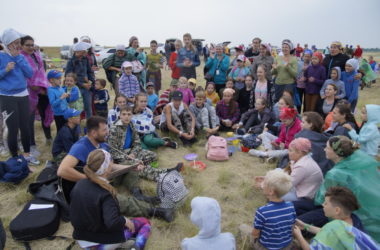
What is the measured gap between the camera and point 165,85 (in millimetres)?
13109

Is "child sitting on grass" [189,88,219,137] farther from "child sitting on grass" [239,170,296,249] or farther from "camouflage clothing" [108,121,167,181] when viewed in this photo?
"child sitting on grass" [239,170,296,249]

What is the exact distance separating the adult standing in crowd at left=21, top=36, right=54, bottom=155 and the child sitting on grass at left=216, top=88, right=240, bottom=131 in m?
3.75

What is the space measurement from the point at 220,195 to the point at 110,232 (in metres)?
1.82

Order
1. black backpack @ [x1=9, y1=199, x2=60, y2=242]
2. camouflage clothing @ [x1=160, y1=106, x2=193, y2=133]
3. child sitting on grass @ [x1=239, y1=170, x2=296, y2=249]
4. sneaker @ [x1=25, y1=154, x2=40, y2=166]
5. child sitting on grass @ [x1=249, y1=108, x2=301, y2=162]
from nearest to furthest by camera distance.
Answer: child sitting on grass @ [x1=239, y1=170, x2=296, y2=249]
black backpack @ [x1=9, y1=199, x2=60, y2=242]
sneaker @ [x1=25, y1=154, x2=40, y2=166]
child sitting on grass @ [x1=249, y1=108, x2=301, y2=162]
camouflage clothing @ [x1=160, y1=106, x2=193, y2=133]

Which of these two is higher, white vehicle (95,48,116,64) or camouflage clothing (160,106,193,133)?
white vehicle (95,48,116,64)

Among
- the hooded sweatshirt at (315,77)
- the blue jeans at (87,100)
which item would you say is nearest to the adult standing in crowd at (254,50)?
the hooded sweatshirt at (315,77)

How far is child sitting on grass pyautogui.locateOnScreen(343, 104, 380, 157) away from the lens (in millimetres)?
3674

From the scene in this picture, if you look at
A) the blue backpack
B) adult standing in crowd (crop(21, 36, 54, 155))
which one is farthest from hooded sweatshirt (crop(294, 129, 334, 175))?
adult standing in crowd (crop(21, 36, 54, 155))

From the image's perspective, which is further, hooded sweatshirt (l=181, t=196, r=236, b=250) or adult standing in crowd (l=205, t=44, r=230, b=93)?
adult standing in crowd (l=205, t=44, r=230, b=93)

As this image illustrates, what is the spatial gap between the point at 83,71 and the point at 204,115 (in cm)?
281

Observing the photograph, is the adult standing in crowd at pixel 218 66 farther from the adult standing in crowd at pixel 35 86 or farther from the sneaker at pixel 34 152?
the sneaker at pixel 34 152

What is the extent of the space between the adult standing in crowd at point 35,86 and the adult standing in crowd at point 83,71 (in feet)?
2.04

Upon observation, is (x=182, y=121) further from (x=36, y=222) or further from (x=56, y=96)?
(x=36, y=222)

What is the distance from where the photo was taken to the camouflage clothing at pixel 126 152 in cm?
385
